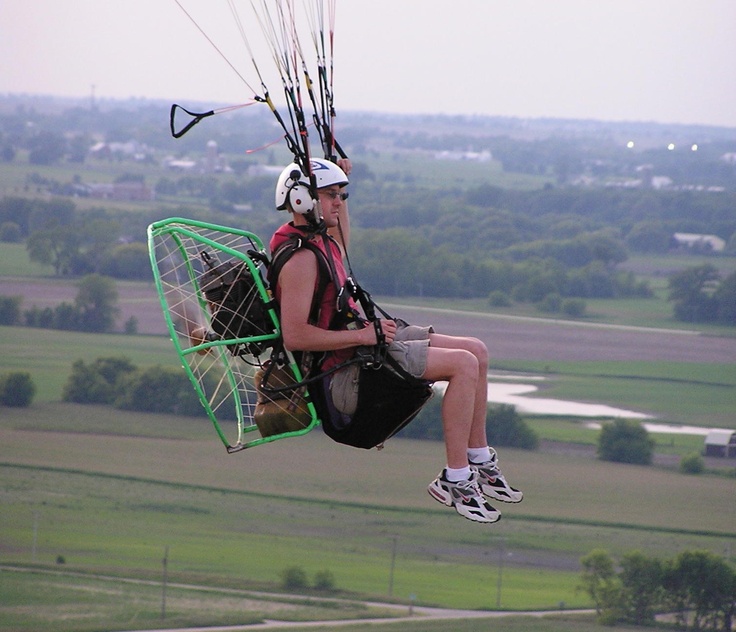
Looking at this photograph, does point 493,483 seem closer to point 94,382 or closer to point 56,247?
point 94,382

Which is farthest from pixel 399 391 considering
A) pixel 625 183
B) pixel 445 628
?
pixel 625 183

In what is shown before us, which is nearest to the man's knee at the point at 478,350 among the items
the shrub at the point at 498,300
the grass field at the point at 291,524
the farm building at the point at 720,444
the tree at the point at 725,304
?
the grass field at the point at 291,524

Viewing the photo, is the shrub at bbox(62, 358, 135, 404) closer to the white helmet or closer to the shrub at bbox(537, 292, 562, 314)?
the shrub at bbox(537, 292, 562, 314)

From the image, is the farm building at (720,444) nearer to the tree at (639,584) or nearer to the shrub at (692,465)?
the shrub at (692,465)

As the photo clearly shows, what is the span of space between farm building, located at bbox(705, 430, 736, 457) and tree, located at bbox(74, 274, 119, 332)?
4534cm

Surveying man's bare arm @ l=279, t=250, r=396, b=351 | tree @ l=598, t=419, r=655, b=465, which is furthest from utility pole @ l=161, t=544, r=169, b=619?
man's bare arm @ l=279, t=250, r=396, b=351

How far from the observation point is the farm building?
7825 centimetres

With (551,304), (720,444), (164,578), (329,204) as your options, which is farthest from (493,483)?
(551,304)

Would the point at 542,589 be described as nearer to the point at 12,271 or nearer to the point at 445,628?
the point at 445,628

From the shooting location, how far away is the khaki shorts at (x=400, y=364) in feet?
25.3

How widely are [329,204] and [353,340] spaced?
78 centimetres

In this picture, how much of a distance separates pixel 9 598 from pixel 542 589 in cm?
2329

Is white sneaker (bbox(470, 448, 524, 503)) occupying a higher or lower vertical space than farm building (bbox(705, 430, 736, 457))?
higher

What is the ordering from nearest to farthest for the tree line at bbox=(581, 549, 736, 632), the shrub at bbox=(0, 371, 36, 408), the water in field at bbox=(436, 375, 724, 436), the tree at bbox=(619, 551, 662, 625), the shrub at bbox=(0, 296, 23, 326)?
the tree line at bbox=(581, 549, 736, 632), the tree at bbox=(619, 551, 662, 625), the water in field at bbox=(436, 375, 724, 436), the shrub at bbox=(0, 371, 36, 408), the shrub at bbox=(0, 296, 23, 326)
